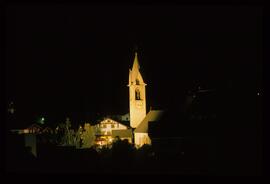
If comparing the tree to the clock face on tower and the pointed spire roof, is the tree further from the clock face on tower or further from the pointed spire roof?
the pointed spire roof

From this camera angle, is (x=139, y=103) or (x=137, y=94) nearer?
(x=139, y=103)

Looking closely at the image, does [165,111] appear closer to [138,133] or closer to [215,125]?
[138,133]

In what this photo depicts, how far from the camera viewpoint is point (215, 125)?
39.8ft

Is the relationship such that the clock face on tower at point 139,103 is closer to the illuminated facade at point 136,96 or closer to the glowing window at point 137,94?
the illuminated facade at point 136,96

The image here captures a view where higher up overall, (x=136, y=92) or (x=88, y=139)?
(x=136, y=92)

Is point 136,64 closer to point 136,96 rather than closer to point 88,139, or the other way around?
point 136,96

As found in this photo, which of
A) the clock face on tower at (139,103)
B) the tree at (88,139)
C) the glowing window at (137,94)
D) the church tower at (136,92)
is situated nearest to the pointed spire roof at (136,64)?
the church tower at (136,92)

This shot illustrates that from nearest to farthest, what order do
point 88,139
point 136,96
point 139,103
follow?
point 88,139
point 139,103
point 136,96

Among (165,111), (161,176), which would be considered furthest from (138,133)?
(161,176)

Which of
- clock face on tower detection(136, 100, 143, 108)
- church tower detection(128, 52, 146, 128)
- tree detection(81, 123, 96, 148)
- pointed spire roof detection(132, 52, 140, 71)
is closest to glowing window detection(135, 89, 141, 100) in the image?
church tower detection(128, 52, 146, 128)

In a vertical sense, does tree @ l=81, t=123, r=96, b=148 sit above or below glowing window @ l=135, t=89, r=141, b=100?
below

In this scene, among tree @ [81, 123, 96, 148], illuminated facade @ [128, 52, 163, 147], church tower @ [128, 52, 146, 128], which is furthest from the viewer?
church tower @ [128, 52, 146, 128]

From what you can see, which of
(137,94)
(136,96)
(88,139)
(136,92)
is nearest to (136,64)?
(136,92)

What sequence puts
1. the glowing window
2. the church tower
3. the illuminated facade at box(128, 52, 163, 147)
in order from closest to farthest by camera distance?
1. the illuminated facade at box(128, 52, 163, 147)
2. the church tower
3. the glowing window
